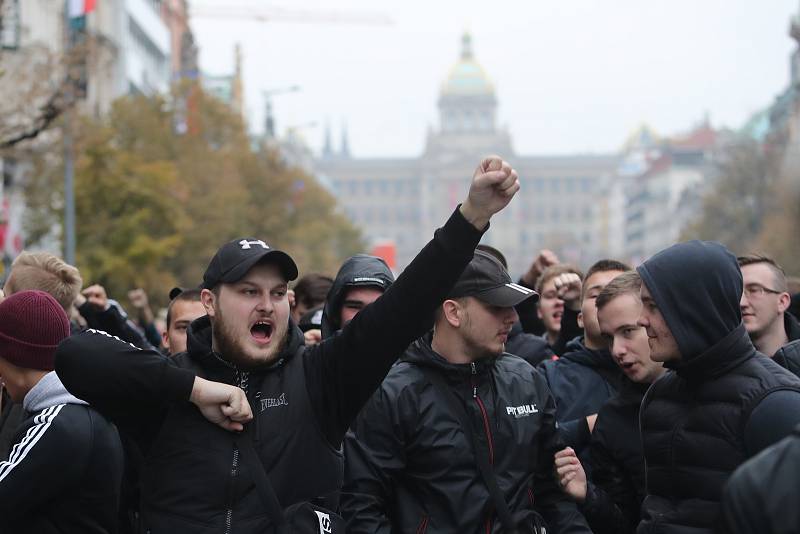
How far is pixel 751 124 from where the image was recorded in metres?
98.0

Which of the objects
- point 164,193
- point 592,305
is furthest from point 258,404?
point 164,193

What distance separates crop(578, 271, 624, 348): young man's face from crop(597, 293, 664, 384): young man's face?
50 centimetres

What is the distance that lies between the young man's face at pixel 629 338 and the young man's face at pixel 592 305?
1.64ft

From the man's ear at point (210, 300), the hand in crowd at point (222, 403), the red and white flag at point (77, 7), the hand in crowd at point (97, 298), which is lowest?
the hand in crowd at point (97, 298)

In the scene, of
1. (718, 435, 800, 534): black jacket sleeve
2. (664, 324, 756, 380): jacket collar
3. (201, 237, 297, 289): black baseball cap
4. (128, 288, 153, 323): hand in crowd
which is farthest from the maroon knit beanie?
(128, 288, 153, 323): hand in crowd

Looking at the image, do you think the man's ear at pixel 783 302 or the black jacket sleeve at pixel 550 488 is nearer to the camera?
the black jacket sleeve at pixel 550 488

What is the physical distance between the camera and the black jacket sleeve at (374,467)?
5109 millimetres

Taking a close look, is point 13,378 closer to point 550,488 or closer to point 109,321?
point 550,488

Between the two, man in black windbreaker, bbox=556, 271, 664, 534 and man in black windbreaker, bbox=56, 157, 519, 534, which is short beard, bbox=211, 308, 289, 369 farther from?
man in black windbreaker, bbox=556, 271, 664, 534

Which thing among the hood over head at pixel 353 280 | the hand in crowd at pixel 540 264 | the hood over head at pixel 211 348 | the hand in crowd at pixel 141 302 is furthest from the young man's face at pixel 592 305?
the hand in crowd at pixel 141 302

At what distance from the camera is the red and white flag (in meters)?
25.9

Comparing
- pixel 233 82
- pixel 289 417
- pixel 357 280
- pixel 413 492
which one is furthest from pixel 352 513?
pixel 233 82

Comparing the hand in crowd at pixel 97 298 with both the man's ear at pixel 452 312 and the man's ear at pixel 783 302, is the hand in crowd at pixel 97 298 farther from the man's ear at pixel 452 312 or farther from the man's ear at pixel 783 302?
the man's ear at pixel 783 302

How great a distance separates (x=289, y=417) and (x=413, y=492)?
2.92 ft
